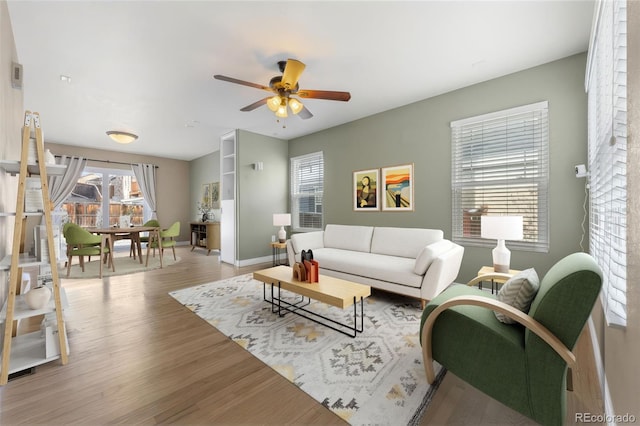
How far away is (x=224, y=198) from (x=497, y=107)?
16.5 ft

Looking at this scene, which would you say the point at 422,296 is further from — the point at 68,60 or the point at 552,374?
the point at 68,60

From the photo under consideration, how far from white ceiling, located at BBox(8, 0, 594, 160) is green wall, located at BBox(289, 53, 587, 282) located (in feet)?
0.65

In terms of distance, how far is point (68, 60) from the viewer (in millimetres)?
2709

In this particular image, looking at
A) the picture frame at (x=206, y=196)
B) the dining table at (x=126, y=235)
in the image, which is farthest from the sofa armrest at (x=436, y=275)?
the picture frame at (x=206, y=196)

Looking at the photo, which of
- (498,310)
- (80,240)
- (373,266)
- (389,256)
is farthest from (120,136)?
(498,310)

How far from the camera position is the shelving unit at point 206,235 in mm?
6629

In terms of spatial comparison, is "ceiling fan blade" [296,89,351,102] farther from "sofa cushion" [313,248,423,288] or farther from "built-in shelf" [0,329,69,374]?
"built-in shelf" [0,329,69,374]

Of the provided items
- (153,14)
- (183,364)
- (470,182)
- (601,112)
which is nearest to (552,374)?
(601,112)

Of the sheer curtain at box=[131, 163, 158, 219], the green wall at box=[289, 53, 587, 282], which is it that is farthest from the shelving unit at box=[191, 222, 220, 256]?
the green wall at box=[289, 53, 587, 282]

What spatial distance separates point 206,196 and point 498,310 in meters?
7.77

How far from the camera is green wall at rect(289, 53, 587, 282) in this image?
2729mm

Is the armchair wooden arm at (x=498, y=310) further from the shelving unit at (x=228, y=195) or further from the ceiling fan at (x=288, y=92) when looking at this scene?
the shelving unit at (x=228, y=195)

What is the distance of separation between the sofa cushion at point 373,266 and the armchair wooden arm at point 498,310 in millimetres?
1265

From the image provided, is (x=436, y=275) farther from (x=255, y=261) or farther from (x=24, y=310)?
(x=255, y=261)
